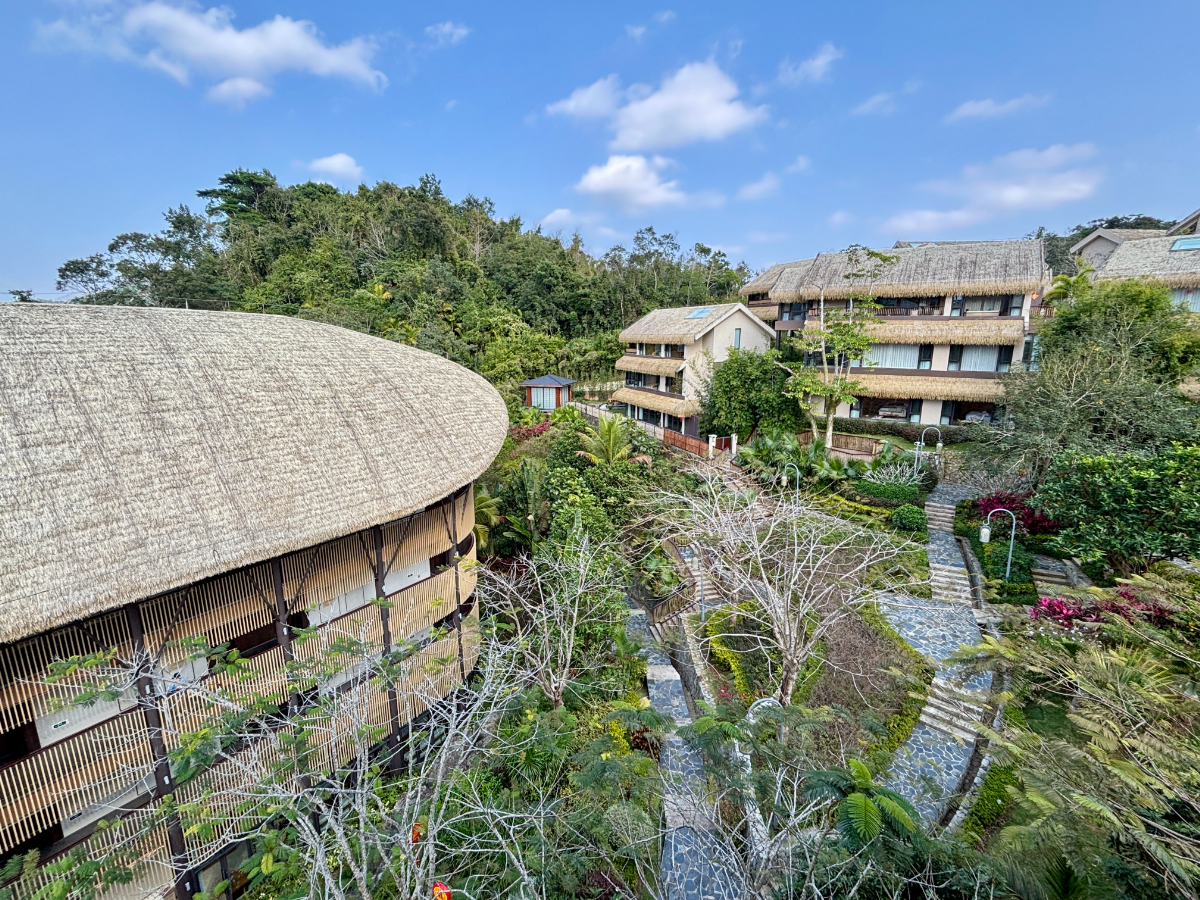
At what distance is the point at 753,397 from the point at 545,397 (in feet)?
56.0

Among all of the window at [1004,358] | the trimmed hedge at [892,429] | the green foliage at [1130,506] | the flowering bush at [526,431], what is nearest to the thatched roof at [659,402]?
the flowering bush at [526,431]

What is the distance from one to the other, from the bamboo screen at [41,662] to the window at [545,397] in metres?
31.1

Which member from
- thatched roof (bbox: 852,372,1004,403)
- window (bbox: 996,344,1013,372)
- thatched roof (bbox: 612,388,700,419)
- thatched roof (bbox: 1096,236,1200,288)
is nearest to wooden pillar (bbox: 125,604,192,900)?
thatched roof (bbox: 612,388,700,419)

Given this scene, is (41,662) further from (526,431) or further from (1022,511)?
(1022,511)

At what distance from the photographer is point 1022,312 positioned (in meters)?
23.6

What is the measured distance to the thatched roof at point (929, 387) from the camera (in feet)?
78.1

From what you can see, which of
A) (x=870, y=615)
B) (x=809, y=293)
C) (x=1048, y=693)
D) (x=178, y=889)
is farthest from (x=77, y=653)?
(x=809, y=293)

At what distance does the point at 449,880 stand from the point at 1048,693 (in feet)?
42.9

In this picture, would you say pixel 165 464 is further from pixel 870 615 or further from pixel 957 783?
pixel 870 615

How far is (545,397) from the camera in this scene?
3797cm

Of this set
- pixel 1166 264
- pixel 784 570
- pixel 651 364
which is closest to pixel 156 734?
pixel 784 570

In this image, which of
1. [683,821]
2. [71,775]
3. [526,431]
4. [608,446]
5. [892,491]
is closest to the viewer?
[71,775]

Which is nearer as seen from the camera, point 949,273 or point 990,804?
point 990,804

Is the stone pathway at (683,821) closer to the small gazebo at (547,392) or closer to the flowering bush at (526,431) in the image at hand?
the flowering bush at (526,431)
